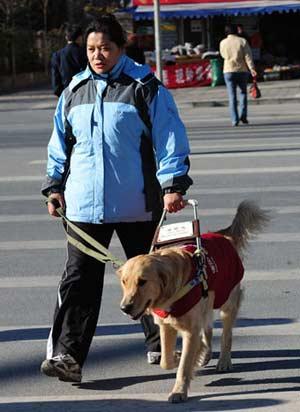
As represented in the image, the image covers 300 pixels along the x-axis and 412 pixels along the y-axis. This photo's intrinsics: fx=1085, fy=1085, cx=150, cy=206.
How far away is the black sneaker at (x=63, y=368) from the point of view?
5.83 meters

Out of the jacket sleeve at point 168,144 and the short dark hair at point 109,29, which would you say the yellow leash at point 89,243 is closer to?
the jacket sleeve at point 168,144

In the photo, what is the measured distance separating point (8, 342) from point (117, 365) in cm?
92

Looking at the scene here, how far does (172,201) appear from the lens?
5672mm

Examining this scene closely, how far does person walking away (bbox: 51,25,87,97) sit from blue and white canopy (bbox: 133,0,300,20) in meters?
20.7

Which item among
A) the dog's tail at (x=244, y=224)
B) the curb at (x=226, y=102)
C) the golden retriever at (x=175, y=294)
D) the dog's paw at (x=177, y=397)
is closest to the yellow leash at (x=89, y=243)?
the golden retriever at (x=175, y=294)

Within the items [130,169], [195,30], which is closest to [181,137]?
[130,169]

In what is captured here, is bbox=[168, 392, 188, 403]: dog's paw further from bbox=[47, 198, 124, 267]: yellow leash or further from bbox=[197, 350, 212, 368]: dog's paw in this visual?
bbox=[47, 198, 124, 267]: yellow leash

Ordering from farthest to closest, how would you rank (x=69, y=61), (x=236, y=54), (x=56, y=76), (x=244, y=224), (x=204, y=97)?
(x=204, y=97) < (x=236, y=54) < (x=56, y=76) < (x=69, y=61) < (x=244, y=224)

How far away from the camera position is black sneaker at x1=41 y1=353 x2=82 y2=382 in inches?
229

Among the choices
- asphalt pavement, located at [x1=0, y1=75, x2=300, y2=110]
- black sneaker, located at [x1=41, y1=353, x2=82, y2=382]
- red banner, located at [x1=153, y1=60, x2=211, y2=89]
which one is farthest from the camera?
red banner, located at [x1=153, y1=60, x2=211, y2=89]

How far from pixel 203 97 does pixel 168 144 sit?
2293cm

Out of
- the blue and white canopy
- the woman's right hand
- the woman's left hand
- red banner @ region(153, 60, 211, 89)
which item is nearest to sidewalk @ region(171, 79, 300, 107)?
red banner @ region(153, 60, 211, 89)

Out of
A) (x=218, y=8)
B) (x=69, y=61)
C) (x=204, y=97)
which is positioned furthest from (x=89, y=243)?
(x=218, y=8)

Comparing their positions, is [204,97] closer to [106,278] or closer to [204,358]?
[106,278]
